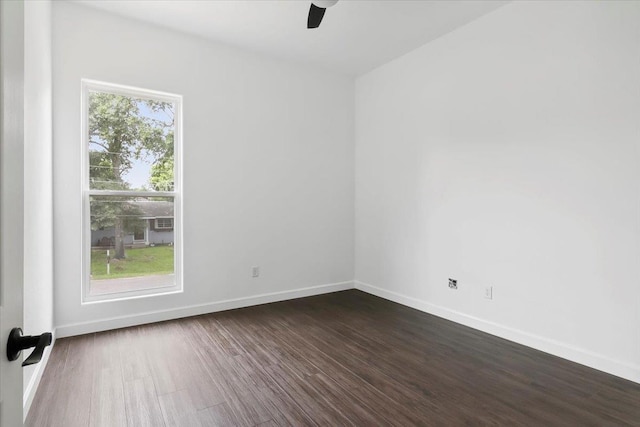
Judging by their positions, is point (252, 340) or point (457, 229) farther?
point (457, 229)

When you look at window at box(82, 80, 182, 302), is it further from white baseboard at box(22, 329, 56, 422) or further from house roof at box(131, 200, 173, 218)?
white baseboard at box(22, 329, 56, 422)

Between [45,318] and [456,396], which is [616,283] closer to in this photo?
[456,396]

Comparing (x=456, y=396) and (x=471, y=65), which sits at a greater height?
(x=471, y=65)

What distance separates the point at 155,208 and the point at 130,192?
11.3 inches

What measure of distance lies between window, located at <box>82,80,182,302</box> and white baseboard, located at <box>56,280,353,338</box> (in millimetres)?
231

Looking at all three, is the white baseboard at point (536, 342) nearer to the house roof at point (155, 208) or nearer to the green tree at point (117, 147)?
the house roof at point (155, 208)

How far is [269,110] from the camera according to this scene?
421 centimetres

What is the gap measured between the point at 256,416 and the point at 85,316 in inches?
86.0

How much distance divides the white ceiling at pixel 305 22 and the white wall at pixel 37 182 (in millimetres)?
959

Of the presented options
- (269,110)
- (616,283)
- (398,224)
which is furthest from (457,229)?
(269,110)

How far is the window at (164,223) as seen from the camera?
3646 millimetres

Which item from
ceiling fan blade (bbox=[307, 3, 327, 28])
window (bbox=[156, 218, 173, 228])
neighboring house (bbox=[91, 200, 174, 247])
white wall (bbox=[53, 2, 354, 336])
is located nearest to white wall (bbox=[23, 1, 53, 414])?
white wall (bbox=[53, 2, 354, 336])

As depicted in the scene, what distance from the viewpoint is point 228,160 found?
3.93 m

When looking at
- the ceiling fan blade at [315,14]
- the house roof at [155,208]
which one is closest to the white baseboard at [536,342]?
the house roof at [155,208]
